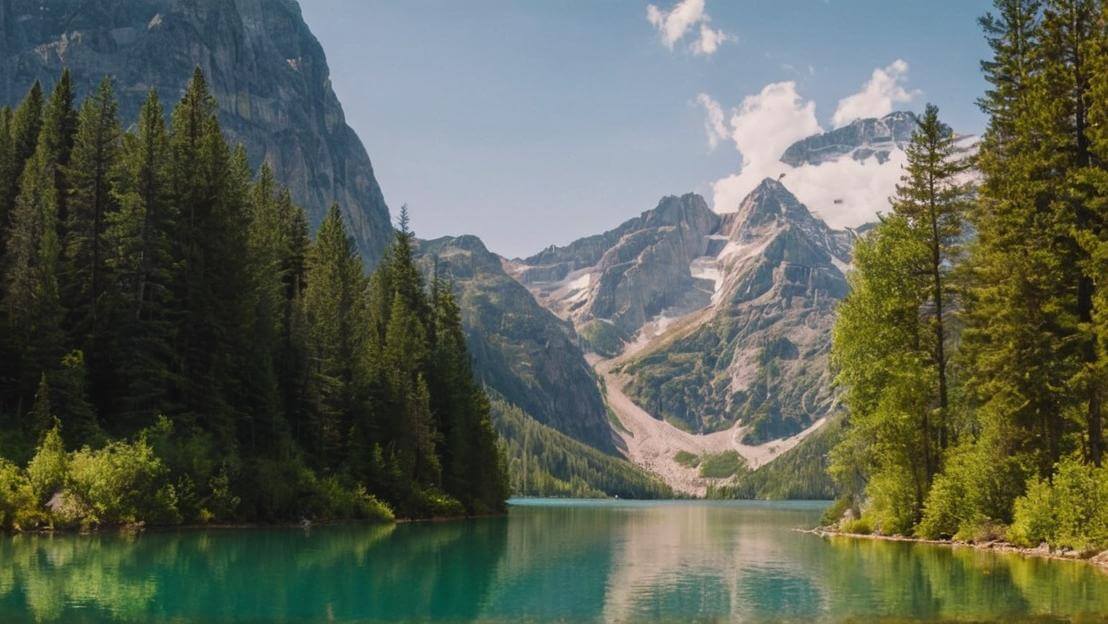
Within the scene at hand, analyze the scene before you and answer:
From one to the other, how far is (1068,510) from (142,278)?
57.5 meters

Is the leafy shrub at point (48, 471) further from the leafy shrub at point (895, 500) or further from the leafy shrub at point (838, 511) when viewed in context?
the leafy shrub at point (838, 511)

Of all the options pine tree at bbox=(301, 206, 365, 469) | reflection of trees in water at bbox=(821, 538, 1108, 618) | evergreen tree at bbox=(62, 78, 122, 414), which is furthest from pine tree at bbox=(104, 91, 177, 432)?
reflection of trees in water at bbox=(821, 538, 1108, 618)

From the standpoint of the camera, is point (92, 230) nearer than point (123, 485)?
No

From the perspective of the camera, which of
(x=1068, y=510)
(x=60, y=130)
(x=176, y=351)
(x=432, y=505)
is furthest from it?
(x=432, y=505)

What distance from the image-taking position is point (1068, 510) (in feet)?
125

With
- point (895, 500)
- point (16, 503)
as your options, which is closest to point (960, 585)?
point (895, 500)

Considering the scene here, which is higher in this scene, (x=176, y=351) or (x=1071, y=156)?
(x=1071, y=156)

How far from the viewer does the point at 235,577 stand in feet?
103

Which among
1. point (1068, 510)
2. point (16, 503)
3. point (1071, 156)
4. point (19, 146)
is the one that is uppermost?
point (19, 146)

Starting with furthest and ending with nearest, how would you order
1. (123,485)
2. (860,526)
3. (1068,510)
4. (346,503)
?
1. (346,503)
2. (860,526)
3. (123,485)
4. (1068,510)

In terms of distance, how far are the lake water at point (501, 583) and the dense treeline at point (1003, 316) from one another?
418 cm

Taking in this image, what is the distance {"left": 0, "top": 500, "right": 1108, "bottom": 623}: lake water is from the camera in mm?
23844

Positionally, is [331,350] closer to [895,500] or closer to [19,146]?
[19,146]

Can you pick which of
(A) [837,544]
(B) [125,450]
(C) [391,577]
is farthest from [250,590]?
(A) [837,544]
